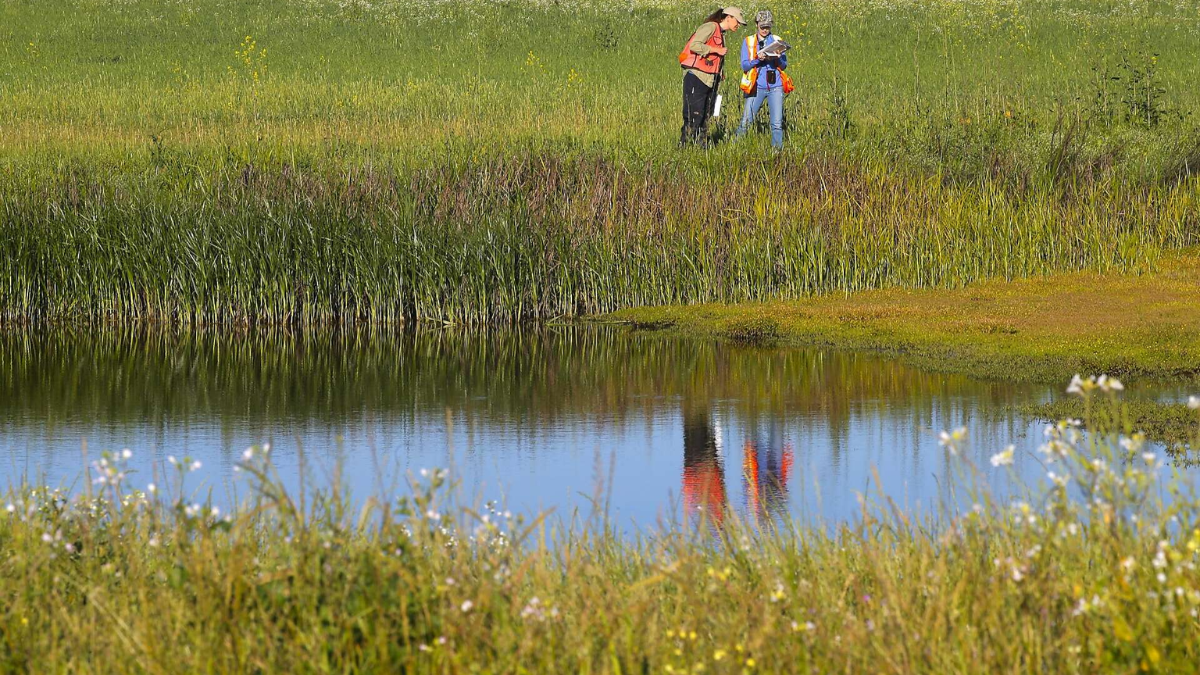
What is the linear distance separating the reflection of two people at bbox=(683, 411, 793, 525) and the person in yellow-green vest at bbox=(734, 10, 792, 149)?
10307 millimetres

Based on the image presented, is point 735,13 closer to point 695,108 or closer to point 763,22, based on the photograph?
point 763,22

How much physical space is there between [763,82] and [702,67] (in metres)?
0.85

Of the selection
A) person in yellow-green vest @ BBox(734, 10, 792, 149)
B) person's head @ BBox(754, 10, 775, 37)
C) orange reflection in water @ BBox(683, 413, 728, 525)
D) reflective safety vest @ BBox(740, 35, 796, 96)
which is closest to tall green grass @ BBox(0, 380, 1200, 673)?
orange reflection in water @ BBox(683, 413, 728, 525)

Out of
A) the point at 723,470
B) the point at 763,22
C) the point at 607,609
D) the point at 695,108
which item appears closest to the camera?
the point at 607,609

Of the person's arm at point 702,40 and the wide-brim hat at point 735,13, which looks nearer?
the wide-brim hat at point 735,13

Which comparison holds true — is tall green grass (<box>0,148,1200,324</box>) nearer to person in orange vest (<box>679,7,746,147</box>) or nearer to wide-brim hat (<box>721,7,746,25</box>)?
wide-brim hat (<box>721,7,746,25</box>)

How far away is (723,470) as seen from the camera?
32.5 feet

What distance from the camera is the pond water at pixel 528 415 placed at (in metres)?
9.28

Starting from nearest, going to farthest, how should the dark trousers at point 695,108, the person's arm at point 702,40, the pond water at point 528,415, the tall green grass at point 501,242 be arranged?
the pond water at point 528,415 < the tall green grass at point 501,242 < the person's arm at point 702,40 < the dark trousers at point 695,108

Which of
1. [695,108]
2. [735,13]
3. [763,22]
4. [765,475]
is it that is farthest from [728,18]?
[765,475]

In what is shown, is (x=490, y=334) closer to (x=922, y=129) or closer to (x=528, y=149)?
(x=528, y=149)

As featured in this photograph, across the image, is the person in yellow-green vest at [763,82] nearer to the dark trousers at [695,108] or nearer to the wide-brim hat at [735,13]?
the wide-brim hat at [735,13]

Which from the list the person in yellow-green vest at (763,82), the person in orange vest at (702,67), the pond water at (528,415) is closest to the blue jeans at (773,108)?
the person in yellow-green vest at (763,82)

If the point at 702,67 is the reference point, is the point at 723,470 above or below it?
below
